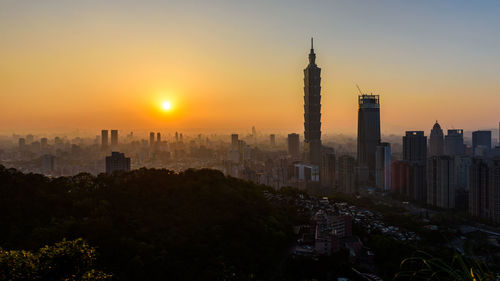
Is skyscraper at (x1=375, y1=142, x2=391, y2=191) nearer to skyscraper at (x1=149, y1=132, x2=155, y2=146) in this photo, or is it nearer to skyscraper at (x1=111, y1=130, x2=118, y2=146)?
skyscraper at (x1=111, y1=130, x2=118, y2=146)

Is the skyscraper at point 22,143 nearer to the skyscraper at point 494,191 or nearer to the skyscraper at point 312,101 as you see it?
the skyscraper at point 312,101

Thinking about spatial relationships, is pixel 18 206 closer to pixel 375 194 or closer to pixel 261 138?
pixel 375 194

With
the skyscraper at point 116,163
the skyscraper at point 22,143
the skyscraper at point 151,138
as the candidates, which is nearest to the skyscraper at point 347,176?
the skyscraper at point 116,163

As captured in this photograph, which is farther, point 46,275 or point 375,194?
point 375,194

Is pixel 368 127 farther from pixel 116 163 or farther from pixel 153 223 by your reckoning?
pixel 153 223

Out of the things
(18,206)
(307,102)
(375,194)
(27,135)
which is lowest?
(375,194)

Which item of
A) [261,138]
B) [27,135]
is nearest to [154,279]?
[27,135]
